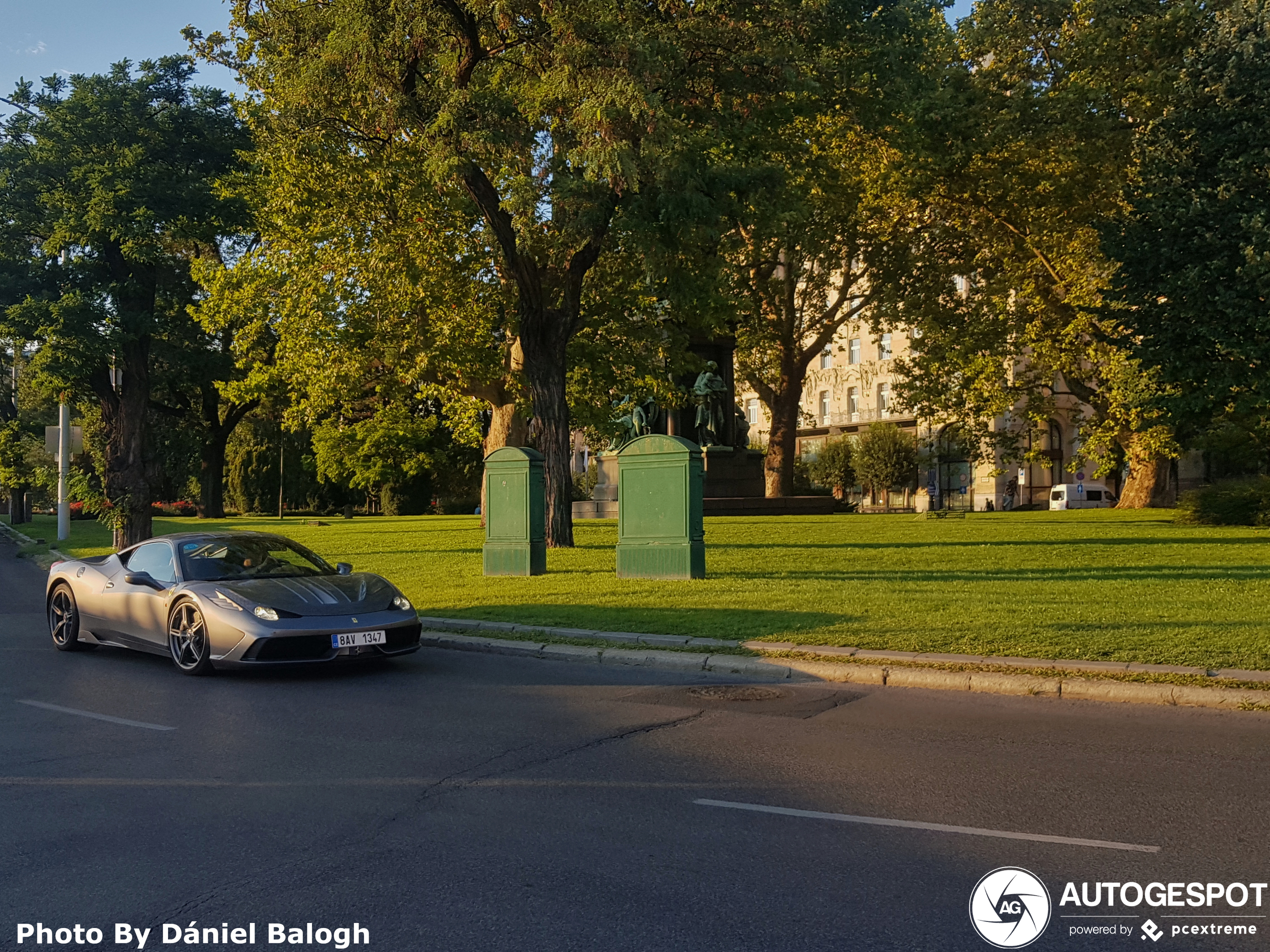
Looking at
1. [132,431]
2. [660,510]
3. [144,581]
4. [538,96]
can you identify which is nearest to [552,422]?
[660,510]

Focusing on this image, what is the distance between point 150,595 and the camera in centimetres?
1060

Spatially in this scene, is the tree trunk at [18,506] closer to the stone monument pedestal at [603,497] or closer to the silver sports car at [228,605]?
the stone monument pedestal at [603,497]

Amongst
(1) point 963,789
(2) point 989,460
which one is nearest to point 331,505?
(2) point 989,460

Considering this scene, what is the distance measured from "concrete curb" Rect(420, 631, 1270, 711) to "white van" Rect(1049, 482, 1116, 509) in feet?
196

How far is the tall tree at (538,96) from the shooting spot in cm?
1681

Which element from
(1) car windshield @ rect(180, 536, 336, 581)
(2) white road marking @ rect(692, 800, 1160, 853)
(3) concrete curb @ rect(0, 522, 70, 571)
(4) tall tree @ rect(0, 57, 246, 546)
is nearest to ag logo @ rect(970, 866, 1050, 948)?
(2) white road marking @ rect(692, 800, 1160, 853)

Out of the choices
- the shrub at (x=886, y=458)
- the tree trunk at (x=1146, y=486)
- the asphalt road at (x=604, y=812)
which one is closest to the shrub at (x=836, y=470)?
the shrub at (x=886, y=458)

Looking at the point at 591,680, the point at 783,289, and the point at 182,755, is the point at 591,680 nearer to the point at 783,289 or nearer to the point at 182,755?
the point at 182,755

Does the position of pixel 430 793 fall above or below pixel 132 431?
below

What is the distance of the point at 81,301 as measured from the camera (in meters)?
26.4

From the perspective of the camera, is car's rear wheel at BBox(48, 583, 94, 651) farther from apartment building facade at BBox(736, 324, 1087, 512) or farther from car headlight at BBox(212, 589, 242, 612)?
apartment building facade at BBox(736, 324, 1087, 512)

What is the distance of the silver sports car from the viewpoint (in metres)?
9.66

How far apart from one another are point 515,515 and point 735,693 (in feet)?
30.7

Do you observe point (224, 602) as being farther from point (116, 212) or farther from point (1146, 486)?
point (1146, 486)
